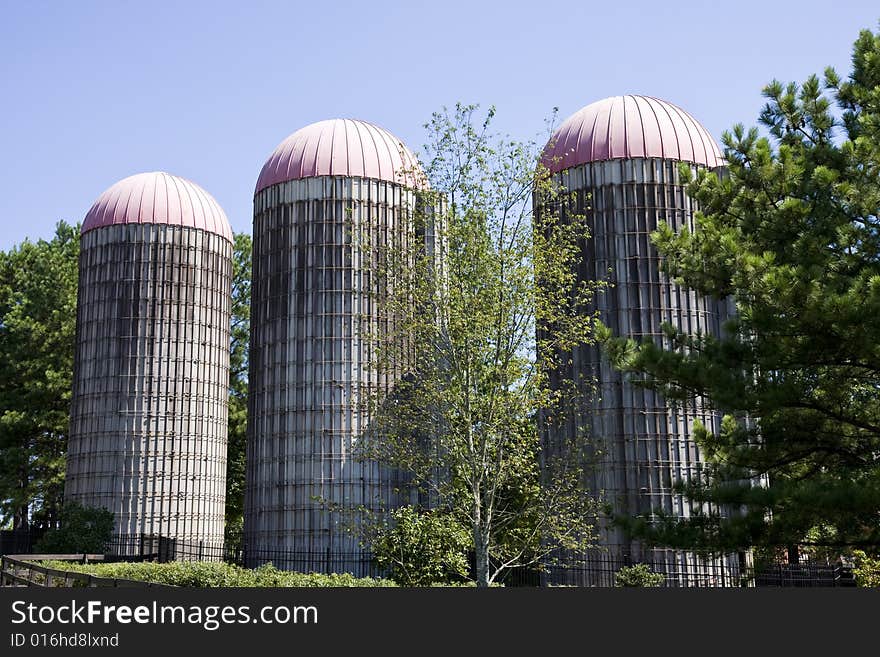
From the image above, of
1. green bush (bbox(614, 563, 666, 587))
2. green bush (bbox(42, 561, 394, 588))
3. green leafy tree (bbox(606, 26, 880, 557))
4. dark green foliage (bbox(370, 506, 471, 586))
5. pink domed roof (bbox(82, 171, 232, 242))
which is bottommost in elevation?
green bush (bbox(614, 563, 666, 587))

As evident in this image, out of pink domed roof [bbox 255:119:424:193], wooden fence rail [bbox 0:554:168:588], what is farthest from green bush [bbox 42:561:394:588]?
pink domed roof [bbox 255:119:424:193]

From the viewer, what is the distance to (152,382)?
3994 centimetres

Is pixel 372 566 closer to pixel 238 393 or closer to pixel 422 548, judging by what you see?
pixel 422 548

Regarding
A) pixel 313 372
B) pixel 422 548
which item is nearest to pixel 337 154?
pixel 313 372

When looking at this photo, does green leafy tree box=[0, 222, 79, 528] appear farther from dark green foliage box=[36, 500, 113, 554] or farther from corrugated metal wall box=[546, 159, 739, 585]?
corrugated metal wall box=[546, 159, 739, 585]

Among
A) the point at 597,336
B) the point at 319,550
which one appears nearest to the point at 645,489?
the point at 319,550

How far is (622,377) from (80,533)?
2150 cm

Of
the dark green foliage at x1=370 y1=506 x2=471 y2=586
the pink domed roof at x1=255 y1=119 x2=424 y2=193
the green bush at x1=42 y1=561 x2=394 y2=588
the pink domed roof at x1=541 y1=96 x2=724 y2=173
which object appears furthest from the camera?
the pink domed roof at x1=255 y1=119 x2=424 y2=193

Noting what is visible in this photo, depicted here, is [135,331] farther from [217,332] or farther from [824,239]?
[824,239]

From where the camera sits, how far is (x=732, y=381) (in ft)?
51.8

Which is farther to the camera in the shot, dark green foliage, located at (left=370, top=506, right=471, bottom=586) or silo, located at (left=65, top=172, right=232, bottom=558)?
silo, located at (left=65, top=172, right=232, bottom=558)

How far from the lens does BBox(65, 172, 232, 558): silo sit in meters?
39.1

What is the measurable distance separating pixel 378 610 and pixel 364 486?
85.4 ft

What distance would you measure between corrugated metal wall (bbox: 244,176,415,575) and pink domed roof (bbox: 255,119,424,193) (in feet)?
1.40
